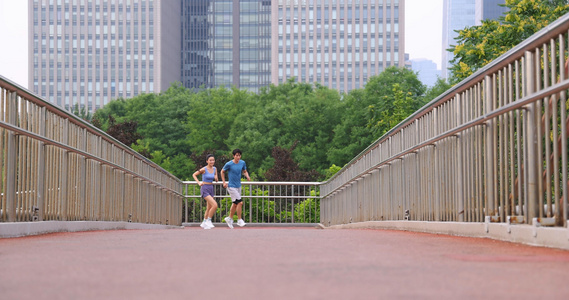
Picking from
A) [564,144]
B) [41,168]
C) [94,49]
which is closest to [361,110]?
[41,168]

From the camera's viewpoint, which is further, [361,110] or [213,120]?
[213,120]

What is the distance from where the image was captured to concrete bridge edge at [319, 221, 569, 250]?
232 inches

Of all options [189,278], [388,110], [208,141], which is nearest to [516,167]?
Answer: [189,278]

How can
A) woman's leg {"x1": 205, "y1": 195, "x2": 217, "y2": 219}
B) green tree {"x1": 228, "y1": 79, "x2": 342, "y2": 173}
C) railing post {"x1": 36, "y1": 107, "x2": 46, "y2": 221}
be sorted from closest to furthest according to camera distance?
railing post {"x1": 36, "y1": 107, "x2": 46, "y2": 221} < woman's leg {"x1": 205, "y1": 195, "x2": 217, "y2": 219} < green tree {"x1": 228, "y1": 79, "x2": 342, "y2": 173}

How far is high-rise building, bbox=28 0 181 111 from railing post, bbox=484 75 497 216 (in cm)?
14555

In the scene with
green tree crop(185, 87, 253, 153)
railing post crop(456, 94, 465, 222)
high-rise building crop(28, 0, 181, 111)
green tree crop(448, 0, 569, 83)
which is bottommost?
railing post crop(456, 94, 465, 222)

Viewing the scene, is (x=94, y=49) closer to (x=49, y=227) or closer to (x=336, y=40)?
(x=336, y=40)

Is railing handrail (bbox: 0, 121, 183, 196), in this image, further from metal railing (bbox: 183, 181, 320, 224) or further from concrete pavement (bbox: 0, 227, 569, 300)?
metal railing (bbox: 183, 181, 320, 224)

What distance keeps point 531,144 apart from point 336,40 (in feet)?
476

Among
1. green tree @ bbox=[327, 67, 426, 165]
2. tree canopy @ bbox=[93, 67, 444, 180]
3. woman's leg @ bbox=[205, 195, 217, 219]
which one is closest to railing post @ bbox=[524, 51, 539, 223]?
woman's leg @ bbox=[205, 195, 217, 219]

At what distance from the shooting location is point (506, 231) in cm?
702

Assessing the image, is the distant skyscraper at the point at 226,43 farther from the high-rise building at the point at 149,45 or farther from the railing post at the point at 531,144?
the railing post at the point at 531,144

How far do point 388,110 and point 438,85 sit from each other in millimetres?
26405

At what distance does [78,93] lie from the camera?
5989 inches
